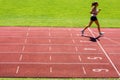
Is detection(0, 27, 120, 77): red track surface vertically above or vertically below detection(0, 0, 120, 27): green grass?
above

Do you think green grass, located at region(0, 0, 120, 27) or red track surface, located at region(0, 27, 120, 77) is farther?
green grass, located at region(0, 0, 120, 27)

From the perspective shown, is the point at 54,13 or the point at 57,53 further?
the point at 54,13

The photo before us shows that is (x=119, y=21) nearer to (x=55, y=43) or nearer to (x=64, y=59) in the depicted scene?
(x=55, y=43)

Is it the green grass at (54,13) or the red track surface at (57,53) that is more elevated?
the red track surface at (57,53)

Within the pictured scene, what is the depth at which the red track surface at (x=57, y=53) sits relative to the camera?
1351cm

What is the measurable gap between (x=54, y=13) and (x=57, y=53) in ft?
45.6

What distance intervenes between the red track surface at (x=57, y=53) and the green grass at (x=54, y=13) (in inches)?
93.3

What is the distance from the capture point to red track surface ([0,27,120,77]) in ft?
44.3

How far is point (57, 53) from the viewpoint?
1628 cm

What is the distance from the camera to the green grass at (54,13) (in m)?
24.4

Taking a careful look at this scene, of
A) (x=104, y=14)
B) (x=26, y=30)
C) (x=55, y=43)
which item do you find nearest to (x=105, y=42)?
(x=55, y=43)

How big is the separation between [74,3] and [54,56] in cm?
1951

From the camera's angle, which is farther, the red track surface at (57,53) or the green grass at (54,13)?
the green grass at (54,13)

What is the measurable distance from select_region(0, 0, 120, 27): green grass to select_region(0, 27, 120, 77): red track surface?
2371 millimetres
